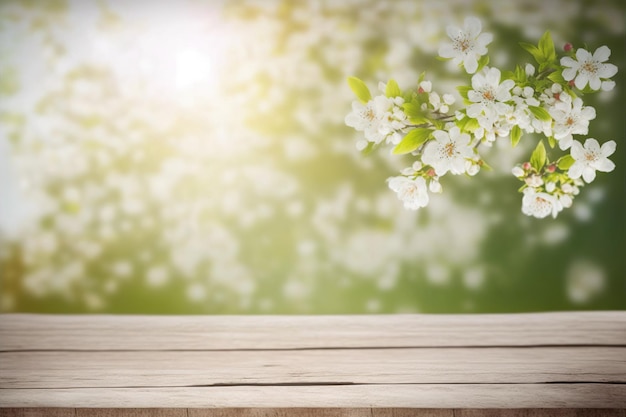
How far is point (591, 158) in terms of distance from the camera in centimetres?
145

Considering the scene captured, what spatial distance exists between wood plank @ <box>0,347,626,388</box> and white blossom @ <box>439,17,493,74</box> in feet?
2.72

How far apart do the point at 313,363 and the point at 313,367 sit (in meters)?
0.01

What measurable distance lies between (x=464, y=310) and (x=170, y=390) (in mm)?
889

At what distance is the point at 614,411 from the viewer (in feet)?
4.66

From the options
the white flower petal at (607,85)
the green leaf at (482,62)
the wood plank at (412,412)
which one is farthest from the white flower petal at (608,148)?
the wood plank at (412,412)

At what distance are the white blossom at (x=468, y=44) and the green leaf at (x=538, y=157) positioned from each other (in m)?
0.29

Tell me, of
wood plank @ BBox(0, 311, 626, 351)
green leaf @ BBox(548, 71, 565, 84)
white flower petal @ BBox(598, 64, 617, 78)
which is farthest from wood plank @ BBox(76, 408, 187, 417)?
white flower petal @ BBox(598, 64, 617, 78)

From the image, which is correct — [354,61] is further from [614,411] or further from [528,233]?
[614,411]

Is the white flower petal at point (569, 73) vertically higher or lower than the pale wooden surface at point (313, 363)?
higher

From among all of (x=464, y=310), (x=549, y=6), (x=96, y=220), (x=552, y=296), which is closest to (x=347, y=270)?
(x=464, y=310)

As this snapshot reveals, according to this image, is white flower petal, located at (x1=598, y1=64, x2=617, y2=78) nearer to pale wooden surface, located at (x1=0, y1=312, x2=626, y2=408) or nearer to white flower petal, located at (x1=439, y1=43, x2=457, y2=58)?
white flower petal, located at (x1=439, y1=43, x2=457, y2=58)

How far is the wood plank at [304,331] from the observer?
1435 millimetres

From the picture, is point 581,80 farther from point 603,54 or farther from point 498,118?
point 498,118

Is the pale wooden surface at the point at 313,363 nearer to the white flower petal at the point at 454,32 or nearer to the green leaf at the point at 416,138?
the green leaf at the point at 416,138
